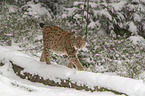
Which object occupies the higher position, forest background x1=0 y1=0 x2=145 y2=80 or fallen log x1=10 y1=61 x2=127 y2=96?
forest background x1=0 y1=0 x2=145 y2=80

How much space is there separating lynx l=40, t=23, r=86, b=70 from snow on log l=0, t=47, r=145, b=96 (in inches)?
19.5

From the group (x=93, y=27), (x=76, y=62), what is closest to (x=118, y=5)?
(x=93, y=27)

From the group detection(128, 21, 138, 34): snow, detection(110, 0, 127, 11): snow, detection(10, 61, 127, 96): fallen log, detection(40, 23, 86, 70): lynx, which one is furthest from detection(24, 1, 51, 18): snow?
detection(10, 61, 127, 96): fallen log

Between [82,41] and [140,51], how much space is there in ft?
15.8

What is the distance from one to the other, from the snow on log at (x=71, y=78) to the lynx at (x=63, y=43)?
494mm

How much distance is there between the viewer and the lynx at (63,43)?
5316 millimetres

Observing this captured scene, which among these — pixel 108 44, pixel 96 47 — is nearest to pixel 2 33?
pixel 96 47

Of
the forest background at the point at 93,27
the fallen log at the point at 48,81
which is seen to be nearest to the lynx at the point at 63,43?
the fallen log at the point at 48,81

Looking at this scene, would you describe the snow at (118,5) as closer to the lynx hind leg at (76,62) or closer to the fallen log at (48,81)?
the lynx hind leg at (76,62)

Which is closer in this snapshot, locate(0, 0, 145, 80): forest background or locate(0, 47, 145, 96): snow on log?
locate(0, 47, 145, 96): snow on log

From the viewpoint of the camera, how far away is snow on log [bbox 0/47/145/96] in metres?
4.11

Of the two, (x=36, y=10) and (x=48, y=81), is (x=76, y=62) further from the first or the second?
(x=36, y=10)

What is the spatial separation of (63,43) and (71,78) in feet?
4.30

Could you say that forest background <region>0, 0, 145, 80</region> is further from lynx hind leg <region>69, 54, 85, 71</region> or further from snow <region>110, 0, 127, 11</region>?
lynx hind leg <region>69, 54, 85, 71</region>
